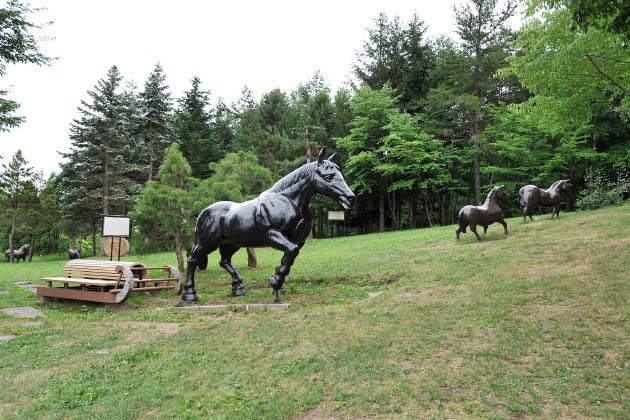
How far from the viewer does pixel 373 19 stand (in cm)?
3228

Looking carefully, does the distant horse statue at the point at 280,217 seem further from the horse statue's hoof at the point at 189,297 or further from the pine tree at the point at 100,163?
the pine tree at the point at 100,163

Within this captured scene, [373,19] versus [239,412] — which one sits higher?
[373,19]

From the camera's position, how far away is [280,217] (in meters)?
7.67

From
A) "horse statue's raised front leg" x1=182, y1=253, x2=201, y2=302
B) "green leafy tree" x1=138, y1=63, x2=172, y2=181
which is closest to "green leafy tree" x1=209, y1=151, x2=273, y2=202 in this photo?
"horse statue's raised front leg" x1=182, y1=253, x2=201, y2=302

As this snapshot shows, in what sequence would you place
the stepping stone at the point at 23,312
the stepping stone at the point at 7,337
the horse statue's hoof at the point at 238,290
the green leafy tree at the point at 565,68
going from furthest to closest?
1. the green leafy tree at the point at 565,68
2. the horse statue's hoof at the point at 238,290
3. the stepping stone at the point at 23,312
4. the stepping stone at the point at 7,337

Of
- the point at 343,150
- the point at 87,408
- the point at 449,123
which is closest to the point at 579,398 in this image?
the point at 87,408

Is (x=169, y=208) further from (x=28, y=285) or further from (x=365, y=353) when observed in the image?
(x=365, y=353)

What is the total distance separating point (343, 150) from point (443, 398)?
29.2 metres

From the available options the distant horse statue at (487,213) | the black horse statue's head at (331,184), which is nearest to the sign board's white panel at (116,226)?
the black horse statue's head at (331,184)

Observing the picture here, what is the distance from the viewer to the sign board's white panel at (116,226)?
42.9 feet

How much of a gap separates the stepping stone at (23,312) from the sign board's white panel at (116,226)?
12.8 ft

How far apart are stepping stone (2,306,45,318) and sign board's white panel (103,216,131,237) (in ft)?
12.8

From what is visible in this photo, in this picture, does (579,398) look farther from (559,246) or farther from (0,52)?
(0,52)

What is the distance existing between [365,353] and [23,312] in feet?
26.8
